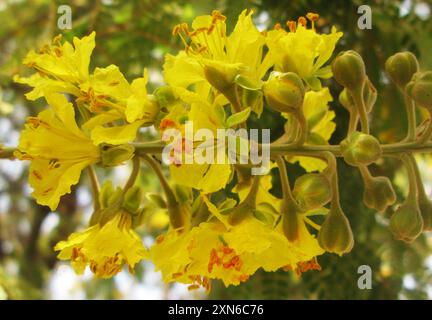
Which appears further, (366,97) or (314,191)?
(366,97)

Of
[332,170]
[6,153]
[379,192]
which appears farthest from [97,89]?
[379,192]

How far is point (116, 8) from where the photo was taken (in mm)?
2207

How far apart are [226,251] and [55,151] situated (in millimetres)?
375

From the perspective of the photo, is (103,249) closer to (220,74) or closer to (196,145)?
(196,145)

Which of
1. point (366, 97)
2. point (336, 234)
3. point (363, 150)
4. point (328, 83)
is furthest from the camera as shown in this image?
point (328, 83)

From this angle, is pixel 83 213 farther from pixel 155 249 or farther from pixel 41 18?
pixel 155 249

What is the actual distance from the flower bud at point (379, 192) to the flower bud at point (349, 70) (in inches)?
7.4

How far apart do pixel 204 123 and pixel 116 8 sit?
1.03 metres

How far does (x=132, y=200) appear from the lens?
1.47 m

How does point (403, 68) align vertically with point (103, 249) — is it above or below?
above

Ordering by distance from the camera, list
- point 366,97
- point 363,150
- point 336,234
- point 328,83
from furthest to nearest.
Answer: point 328,83
point 366,97
point 336,234
point 363,150

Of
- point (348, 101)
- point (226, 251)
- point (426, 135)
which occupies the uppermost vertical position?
point (348, 101)

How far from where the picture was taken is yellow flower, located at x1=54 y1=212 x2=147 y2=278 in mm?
1393

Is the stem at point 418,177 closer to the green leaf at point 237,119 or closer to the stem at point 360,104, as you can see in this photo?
the stem at point 360,104
